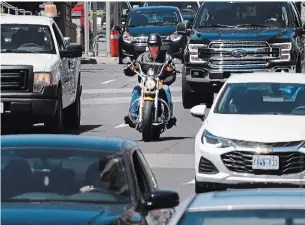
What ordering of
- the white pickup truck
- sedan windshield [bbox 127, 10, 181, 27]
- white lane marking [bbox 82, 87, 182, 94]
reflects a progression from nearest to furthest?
the white pickup truck → white lane marking [bbox 82, 87, 182, 94] → sedan windshield [bbox 127, 10, 181, 27]

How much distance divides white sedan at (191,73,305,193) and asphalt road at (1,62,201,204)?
769 millimetres

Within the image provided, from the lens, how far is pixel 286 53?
2156 centimetres

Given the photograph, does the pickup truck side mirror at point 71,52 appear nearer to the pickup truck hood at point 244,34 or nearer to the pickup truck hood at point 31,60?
the pickup truck hood at point 31,60

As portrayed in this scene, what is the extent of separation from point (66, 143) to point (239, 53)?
13.5 m

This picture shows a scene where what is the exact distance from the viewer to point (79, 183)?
766 cm

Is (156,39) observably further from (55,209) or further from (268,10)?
(55,209)

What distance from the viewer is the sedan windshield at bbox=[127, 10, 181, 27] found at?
35.3m

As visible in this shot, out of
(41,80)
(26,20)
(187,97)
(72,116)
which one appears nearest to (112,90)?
(187,97)

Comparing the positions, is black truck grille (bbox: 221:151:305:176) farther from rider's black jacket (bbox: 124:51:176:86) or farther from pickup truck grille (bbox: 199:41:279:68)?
pickup truck grille (bbox: 199:41:279:68)

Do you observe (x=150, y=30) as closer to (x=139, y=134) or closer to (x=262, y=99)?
(x=139, y=134)

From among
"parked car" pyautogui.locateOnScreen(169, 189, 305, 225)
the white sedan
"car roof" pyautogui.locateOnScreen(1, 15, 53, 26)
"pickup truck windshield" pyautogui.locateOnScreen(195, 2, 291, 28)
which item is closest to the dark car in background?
"pickup truck windshield" pyautogui.locateOnScreen(195, 2, 291, 28)

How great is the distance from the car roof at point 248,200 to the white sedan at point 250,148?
5517 mm

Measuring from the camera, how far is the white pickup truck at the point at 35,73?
17.6 meters

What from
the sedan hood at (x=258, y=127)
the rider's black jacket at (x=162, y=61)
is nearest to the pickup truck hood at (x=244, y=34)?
the rider's black jacket at (x=162, y=61)
